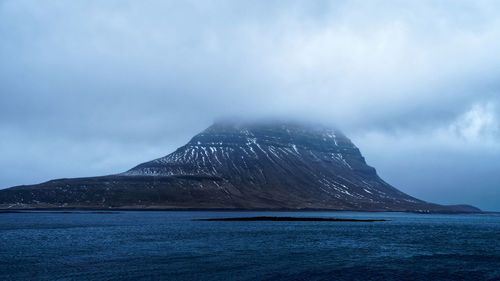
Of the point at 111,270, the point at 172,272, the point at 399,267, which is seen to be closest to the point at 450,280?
the point at 399,267

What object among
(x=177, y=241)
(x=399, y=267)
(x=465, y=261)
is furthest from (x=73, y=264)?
(x=465, y=261)

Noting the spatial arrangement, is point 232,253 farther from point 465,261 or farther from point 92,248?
point 465,261

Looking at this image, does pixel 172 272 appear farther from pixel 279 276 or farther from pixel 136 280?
pixel 279 276

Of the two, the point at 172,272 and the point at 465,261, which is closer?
the point at 172,272

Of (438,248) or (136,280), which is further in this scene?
(438,248)

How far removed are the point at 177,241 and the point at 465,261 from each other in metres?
47.8

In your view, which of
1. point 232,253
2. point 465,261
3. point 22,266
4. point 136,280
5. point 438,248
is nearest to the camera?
point 136,280

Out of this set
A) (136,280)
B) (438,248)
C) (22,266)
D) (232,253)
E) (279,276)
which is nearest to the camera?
(136,280)

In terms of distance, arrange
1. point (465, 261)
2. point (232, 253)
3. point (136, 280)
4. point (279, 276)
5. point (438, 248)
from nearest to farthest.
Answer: point (136, 280)
point (279, 276)
point (465, 261)
point (232, 253)
point (438, 248)

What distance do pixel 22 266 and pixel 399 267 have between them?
44.7 m

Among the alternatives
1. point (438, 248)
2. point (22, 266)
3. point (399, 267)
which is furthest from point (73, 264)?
point (438, 248)

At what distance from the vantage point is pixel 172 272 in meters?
48.4

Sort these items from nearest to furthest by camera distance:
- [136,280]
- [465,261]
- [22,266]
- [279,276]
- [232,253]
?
1. [136,280]
2. [279,276]
3. [22,266]
4. [465,261]
5. [232,253]

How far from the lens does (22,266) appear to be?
51.5 m
